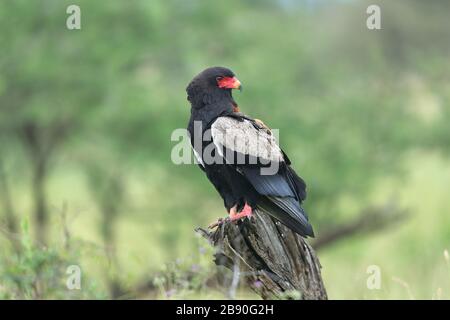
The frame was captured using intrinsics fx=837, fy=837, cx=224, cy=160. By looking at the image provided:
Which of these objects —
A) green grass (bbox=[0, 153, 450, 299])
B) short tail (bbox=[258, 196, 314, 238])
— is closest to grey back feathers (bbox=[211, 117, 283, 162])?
short tail (bbox=[258, 196, 314, 238])

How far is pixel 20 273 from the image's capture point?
7.09 metres

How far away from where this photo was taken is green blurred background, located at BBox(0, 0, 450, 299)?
60.1 ft

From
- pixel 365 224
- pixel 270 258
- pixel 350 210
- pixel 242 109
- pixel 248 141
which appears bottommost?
pixel 270 258

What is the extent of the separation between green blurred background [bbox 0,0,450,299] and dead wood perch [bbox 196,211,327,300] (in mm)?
10737

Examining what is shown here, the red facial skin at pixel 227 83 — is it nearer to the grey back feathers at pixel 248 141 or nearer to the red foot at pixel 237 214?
the grey back feathers at pixel 248 141

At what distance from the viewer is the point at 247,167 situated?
232 inches

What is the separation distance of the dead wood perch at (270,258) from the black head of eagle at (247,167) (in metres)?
0.11

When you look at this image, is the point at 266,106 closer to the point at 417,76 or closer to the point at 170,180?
the point at 170,180

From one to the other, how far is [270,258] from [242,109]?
12509 millimetres

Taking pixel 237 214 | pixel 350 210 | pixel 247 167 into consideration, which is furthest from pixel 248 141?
pixel 350 210

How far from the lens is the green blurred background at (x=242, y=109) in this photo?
1833 cm

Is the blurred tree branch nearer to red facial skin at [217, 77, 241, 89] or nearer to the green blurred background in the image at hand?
the green blurred background

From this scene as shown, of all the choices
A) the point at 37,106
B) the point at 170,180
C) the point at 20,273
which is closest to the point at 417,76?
the point at 170,180

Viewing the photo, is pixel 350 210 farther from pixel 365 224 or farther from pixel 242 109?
pixel 242 109
